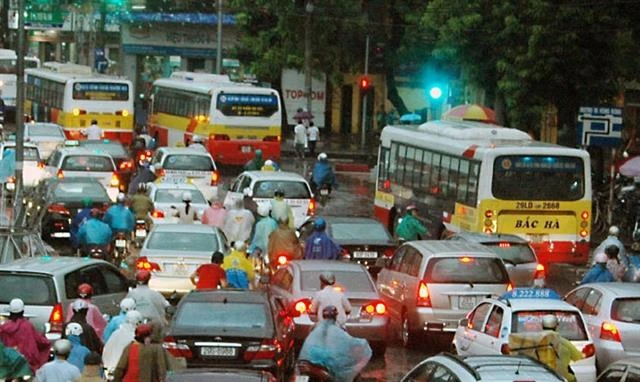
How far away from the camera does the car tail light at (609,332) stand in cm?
1848

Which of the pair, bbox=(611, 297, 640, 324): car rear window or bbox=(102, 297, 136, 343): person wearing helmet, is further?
bbox=(611, 297, 640, 324): car rear window

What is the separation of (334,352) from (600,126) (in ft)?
68.1

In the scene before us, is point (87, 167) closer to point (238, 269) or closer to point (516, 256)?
point (516, 256)

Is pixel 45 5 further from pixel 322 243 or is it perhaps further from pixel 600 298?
pixel 600 298

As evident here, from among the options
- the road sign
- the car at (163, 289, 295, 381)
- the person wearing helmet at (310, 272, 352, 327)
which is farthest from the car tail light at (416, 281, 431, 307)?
the road sign

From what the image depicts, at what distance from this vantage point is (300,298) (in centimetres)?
2083

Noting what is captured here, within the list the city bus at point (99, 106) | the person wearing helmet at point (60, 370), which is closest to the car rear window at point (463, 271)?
the person wearing helmet at point (60, 370)

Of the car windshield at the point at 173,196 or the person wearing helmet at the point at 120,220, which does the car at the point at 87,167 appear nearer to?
the car windshield at the point at 173,196

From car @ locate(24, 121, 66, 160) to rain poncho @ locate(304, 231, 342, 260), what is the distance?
22047 mm

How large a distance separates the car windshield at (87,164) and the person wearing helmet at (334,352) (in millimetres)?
21357

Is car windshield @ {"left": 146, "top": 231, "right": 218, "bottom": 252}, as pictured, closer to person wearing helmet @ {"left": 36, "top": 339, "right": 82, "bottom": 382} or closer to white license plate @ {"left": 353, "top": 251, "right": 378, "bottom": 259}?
white license plate @ {"left": 353, "top": 251, "right": 378, "bottom": 259}

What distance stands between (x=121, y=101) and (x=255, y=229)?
28.5 metres

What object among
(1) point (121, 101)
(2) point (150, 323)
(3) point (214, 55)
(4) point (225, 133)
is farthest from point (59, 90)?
(2) point (150, 323)

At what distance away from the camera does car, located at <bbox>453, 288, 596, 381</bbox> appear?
56.0 feet
